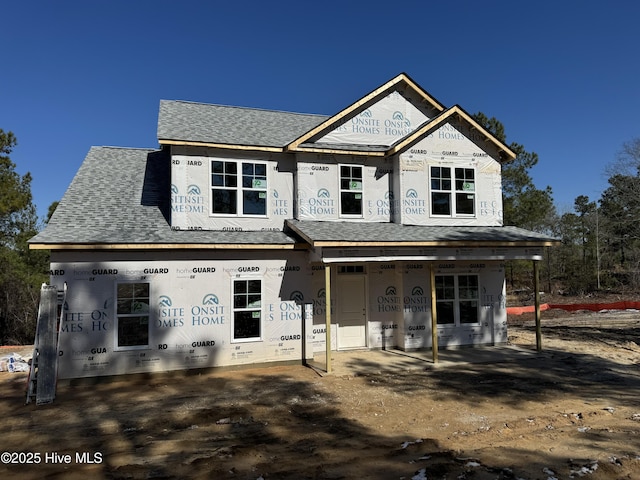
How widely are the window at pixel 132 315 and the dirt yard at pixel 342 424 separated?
0.95m

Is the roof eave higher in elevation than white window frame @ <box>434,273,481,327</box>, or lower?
higher

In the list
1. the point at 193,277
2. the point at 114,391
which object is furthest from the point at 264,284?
the point at 114,391

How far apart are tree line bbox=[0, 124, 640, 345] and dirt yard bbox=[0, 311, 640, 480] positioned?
8.11 meters

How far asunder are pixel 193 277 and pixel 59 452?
17.7ft

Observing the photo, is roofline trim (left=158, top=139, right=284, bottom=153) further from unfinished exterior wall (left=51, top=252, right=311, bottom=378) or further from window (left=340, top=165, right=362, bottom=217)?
unfinished exterior wall (left=51, top=252, right=311, bottom=378)

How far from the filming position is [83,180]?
12.9 meters

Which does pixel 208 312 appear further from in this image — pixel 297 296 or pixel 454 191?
pixel 454 191

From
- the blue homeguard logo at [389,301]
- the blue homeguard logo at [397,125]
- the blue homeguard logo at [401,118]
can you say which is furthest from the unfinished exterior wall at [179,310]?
the blue homeguard logo at [401,118]

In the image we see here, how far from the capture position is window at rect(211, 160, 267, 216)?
12336mm

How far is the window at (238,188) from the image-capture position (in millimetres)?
12336

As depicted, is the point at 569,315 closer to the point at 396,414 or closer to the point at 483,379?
the point at 483,379

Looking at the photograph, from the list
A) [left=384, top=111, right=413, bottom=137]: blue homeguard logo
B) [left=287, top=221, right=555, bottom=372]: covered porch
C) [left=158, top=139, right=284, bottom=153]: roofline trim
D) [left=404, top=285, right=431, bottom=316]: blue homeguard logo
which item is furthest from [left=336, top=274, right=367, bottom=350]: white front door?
[left=384, top=111, right=413, bottom=137]: blue homeguard logo

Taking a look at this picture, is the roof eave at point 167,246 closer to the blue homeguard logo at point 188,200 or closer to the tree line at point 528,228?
the blue homeguard logo at point 188,200

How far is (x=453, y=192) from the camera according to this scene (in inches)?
552
